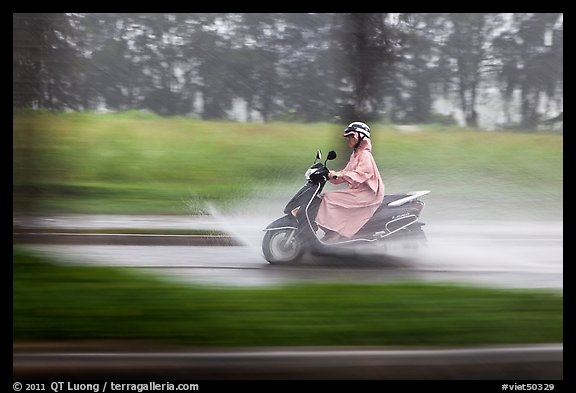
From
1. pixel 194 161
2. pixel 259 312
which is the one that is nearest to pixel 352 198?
pixel 259 312

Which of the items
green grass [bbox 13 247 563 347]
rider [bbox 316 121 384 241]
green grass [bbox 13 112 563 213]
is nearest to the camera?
green grass [bbox 13 247 563 347]

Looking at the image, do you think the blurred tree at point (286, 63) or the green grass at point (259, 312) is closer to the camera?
the green grass at point (259, 312)

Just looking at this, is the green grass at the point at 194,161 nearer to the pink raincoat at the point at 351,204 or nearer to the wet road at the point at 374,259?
the pink raincoat at the point at 351,204

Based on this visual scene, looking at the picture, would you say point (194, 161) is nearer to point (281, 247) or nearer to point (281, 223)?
point (281, 223)

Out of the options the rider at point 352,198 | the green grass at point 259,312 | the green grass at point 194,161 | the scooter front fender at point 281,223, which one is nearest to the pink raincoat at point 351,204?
the rider at point 352,198

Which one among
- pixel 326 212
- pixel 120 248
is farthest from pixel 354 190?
pixel 120 248

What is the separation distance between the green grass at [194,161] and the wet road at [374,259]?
20cm

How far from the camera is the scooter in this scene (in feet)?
20.9

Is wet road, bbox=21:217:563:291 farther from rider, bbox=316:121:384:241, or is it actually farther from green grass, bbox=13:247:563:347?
rider, bbox=316:121:384:241

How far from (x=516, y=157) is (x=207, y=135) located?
7.73 feet

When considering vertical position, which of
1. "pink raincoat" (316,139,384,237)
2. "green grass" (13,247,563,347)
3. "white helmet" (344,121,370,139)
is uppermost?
"white helmet" (344,121,370,139)

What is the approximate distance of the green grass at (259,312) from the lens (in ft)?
20.1

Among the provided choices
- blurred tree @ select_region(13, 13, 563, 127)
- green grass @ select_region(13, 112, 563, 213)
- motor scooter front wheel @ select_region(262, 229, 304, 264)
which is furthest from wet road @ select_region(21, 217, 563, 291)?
blurred tree @ select_region(13, 13, 563, 127)

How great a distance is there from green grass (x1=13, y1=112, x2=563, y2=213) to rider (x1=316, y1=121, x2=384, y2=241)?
77mm
